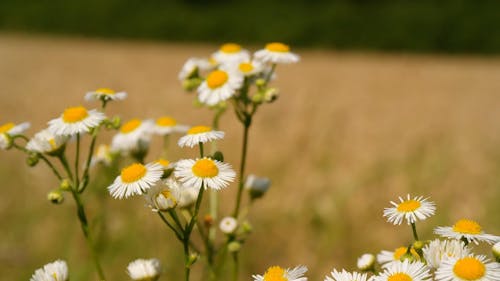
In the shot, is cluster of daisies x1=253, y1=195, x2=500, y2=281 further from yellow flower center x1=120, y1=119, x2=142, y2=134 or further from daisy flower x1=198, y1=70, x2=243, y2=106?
yellow flower center x1=120, y1=119, x2=142, y2=134

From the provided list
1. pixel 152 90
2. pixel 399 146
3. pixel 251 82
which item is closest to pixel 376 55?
pixel 152 90

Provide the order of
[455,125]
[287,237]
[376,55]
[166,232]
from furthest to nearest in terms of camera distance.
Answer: [376,55]
[455,125]
[287,237]
[166,232]

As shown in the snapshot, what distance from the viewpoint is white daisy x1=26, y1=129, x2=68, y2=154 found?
0.83 meters

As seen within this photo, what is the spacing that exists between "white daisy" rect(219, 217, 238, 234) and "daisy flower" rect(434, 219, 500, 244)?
324mm

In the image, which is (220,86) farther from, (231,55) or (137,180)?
(137,180)

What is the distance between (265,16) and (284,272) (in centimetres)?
755

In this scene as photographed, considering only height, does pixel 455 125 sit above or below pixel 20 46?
below

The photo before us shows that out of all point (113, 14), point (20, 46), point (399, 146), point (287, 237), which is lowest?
point (287, 237)

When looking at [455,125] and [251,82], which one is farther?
[455,125]

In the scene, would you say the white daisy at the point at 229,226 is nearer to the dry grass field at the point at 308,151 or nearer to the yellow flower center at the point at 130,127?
the yellow flower center at the point at 130,127

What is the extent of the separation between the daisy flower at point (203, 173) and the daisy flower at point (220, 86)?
0.22m

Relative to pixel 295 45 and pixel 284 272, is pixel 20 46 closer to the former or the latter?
pixel 295 45

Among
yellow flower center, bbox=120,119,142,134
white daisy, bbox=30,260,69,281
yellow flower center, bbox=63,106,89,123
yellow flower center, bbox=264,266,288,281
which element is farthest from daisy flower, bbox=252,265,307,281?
yellow flower center, bbox=120,119,142,134

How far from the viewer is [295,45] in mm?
7922
